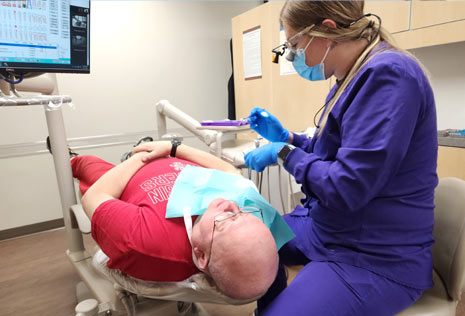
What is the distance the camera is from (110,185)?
1154 millimetres

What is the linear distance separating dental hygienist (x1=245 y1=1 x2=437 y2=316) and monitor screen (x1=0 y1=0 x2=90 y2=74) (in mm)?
955

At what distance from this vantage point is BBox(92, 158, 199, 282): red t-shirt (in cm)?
86

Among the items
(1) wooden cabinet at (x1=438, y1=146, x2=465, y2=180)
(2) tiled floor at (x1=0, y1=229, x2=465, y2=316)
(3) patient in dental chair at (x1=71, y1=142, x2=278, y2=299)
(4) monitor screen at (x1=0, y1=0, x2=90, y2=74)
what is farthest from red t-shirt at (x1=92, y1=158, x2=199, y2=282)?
(1) wooden cabinet at (x1=438, y1=146, x2=465, y2=180)

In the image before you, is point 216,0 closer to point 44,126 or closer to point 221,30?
point 221,30

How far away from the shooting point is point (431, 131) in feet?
2.65

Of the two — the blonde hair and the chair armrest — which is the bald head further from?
the chair armrest

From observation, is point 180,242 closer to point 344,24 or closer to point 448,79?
point 344,24

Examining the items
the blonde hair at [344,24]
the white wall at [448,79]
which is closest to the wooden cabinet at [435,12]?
the white wall at [448,79]

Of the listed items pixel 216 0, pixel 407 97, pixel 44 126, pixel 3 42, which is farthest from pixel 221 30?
pixel 407 97

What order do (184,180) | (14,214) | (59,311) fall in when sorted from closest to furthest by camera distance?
(184,180) < (59,311) < (14,214)

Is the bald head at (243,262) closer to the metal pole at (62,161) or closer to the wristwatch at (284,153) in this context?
the wristwatch at (284,153)

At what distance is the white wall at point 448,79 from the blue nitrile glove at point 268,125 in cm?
147

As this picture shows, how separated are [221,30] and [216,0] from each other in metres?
0.31

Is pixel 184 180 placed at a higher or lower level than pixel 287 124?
lower
